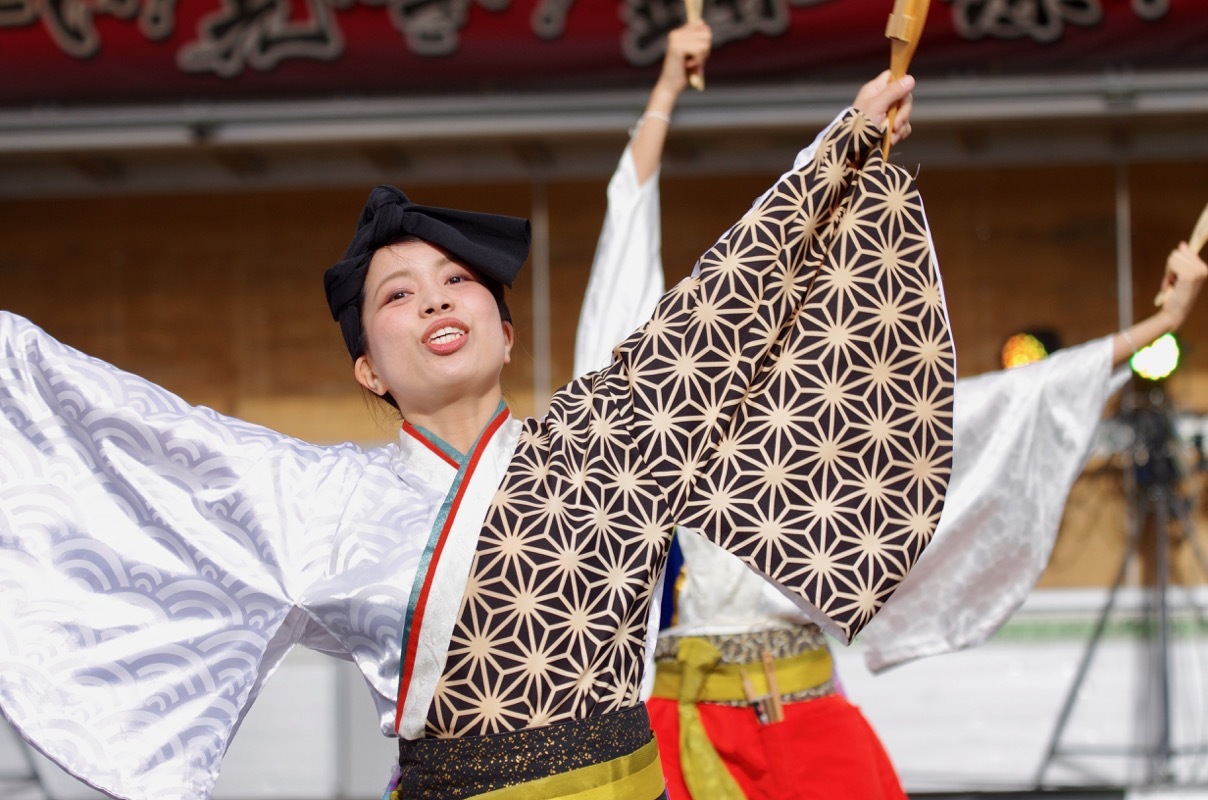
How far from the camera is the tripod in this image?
167 inches

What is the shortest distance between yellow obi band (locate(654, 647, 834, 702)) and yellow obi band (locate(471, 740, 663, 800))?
0.91m

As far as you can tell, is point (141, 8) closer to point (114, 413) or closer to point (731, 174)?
point (731, 174)

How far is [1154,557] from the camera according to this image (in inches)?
171

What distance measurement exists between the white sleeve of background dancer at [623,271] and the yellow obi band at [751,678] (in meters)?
0.58

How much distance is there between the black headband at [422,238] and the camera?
64.1 inches

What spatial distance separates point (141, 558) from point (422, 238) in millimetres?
480

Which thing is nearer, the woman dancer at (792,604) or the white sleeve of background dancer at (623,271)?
the woman dancer at (792,604)

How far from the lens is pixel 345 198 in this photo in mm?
4469

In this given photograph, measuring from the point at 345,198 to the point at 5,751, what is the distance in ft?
6.58

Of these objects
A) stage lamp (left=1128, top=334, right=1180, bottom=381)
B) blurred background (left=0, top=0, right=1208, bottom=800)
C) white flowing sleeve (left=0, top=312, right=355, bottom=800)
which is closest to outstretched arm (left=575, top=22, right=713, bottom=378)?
white flowing sleeve (left=0, top=312, right=355, bottom=800)

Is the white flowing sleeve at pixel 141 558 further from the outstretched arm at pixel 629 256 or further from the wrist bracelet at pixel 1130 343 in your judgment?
the wrist bracelet at pixel 1130 343

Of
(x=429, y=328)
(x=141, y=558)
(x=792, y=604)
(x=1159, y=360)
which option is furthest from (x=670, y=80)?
(x=1159, y=360)

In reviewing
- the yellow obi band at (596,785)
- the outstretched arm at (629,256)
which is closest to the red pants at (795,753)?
the outstretched arm at (629,256)

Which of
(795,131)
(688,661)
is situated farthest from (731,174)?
(688,661)
